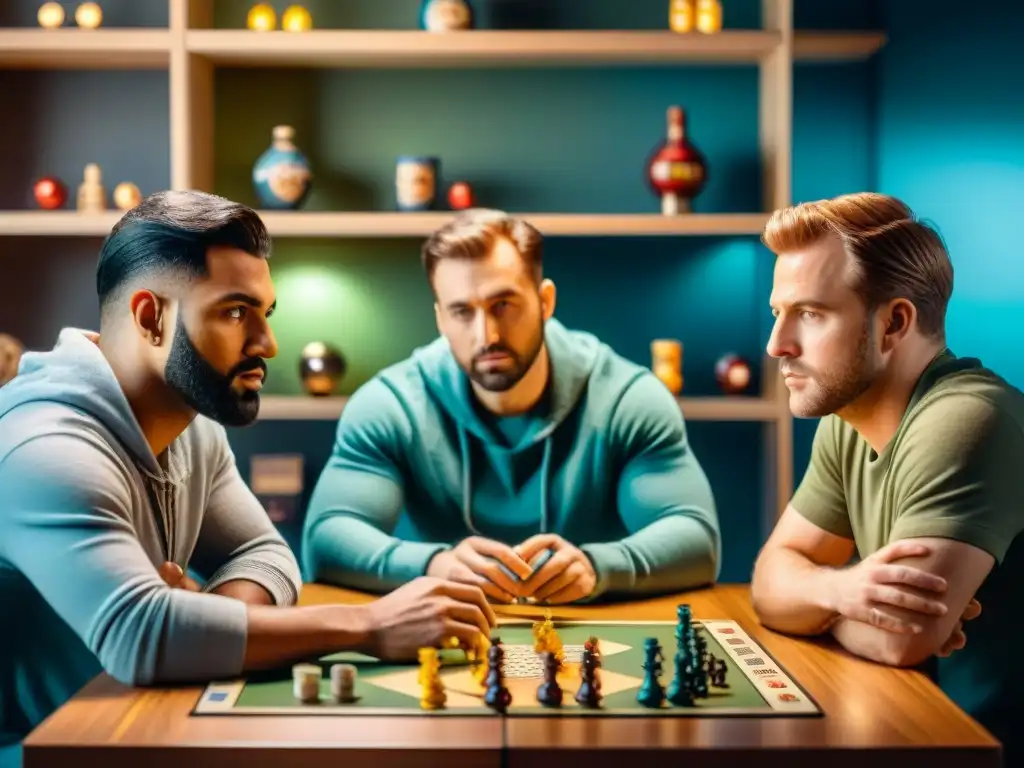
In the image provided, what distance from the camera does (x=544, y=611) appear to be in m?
2.09

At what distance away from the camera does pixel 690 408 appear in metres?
3.40

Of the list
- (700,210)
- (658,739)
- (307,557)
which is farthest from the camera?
(700,210)

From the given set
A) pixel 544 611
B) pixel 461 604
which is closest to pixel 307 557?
pixel 544 611

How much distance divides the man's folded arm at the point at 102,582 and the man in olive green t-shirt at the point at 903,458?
850 mm

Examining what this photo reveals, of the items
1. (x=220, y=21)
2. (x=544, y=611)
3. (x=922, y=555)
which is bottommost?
(x=544, y=611)

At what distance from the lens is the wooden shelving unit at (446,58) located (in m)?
3.36

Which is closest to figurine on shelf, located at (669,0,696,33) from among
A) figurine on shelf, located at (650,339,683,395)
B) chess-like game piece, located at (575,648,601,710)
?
figurine on shelf, located at (650,339,683,395)

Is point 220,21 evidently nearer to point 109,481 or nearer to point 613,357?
point 613,357

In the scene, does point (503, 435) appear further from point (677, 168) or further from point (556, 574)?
point (677, 168)

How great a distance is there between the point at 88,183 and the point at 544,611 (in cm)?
210

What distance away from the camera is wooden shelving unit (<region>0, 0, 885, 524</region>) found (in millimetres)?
3361

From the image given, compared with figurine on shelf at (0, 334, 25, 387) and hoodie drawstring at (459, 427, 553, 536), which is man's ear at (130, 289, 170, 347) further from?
figurine on shelf at (0, 334, 25, 387)

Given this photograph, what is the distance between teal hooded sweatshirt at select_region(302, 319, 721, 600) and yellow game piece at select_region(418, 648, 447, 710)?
0.87 m

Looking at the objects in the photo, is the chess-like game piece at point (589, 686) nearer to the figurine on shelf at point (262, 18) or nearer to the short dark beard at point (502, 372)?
the short dark beard at point (502, 372)
